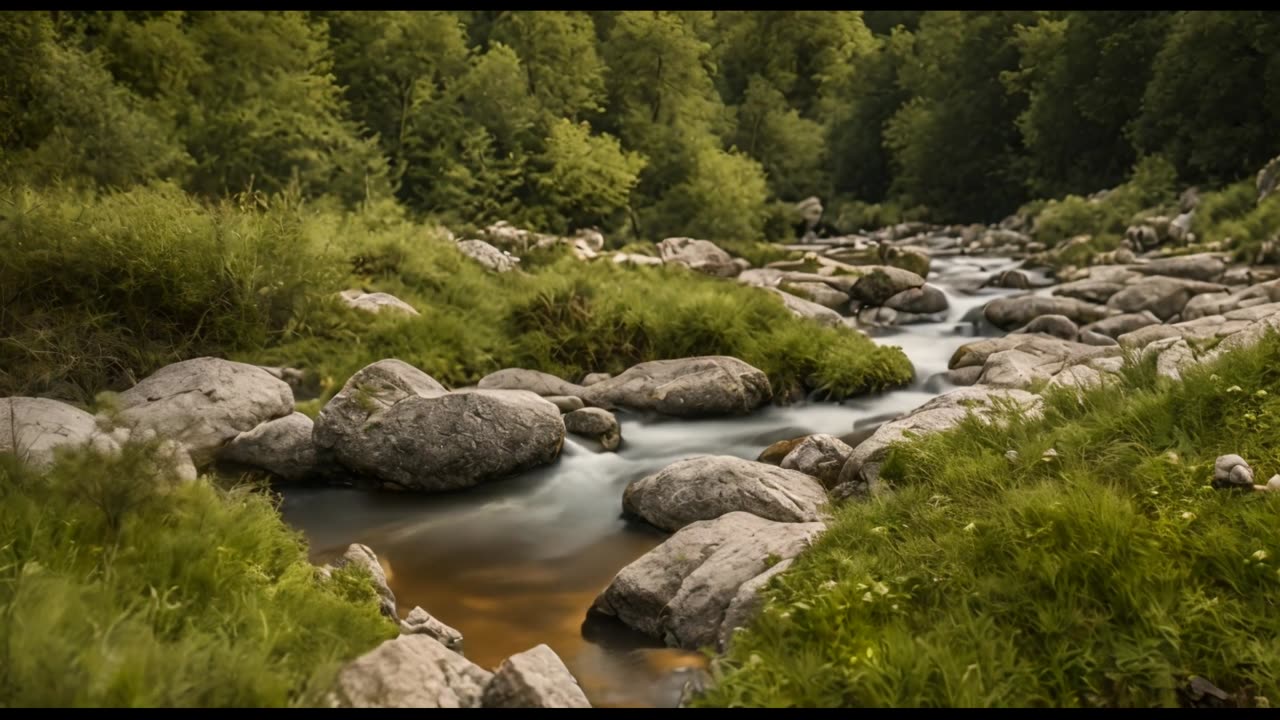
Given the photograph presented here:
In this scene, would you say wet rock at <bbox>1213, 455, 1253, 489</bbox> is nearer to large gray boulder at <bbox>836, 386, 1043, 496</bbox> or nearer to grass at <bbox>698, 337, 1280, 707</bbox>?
grass at <bbox>698, 337, 1280, 707</bbox>

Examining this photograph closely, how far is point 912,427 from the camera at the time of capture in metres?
7.04

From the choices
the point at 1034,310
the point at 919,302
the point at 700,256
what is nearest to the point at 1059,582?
the point at 1034,310

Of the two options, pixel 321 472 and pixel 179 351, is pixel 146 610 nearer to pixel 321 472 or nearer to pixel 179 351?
pixel 321 472

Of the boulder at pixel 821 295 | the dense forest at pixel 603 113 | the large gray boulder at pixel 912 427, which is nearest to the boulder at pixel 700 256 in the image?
the dense forest at pixel 603 113

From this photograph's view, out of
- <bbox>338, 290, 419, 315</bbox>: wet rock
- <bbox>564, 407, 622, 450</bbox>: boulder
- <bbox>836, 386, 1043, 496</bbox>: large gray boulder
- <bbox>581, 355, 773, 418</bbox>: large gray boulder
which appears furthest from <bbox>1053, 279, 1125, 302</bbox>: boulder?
<bbox>338, 290, 419, 315</bbox>: wet rock

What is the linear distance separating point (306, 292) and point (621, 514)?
228 inches

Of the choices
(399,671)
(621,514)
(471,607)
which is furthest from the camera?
(621,514)

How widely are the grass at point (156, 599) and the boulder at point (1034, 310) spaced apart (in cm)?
1344

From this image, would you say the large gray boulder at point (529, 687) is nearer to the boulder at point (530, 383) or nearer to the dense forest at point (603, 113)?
the boulder at point (530, 383)

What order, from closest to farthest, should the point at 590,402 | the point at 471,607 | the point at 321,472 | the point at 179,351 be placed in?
the point at 471,607, the point at 321,472, the point at 179,351, the point at 590,402

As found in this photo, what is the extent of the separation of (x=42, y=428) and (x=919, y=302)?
46.9 feet

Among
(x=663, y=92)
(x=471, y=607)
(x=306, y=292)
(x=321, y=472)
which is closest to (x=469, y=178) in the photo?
(x=663, y=92)

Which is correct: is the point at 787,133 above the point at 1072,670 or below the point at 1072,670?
below

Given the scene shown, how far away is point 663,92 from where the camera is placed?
30062 mm
